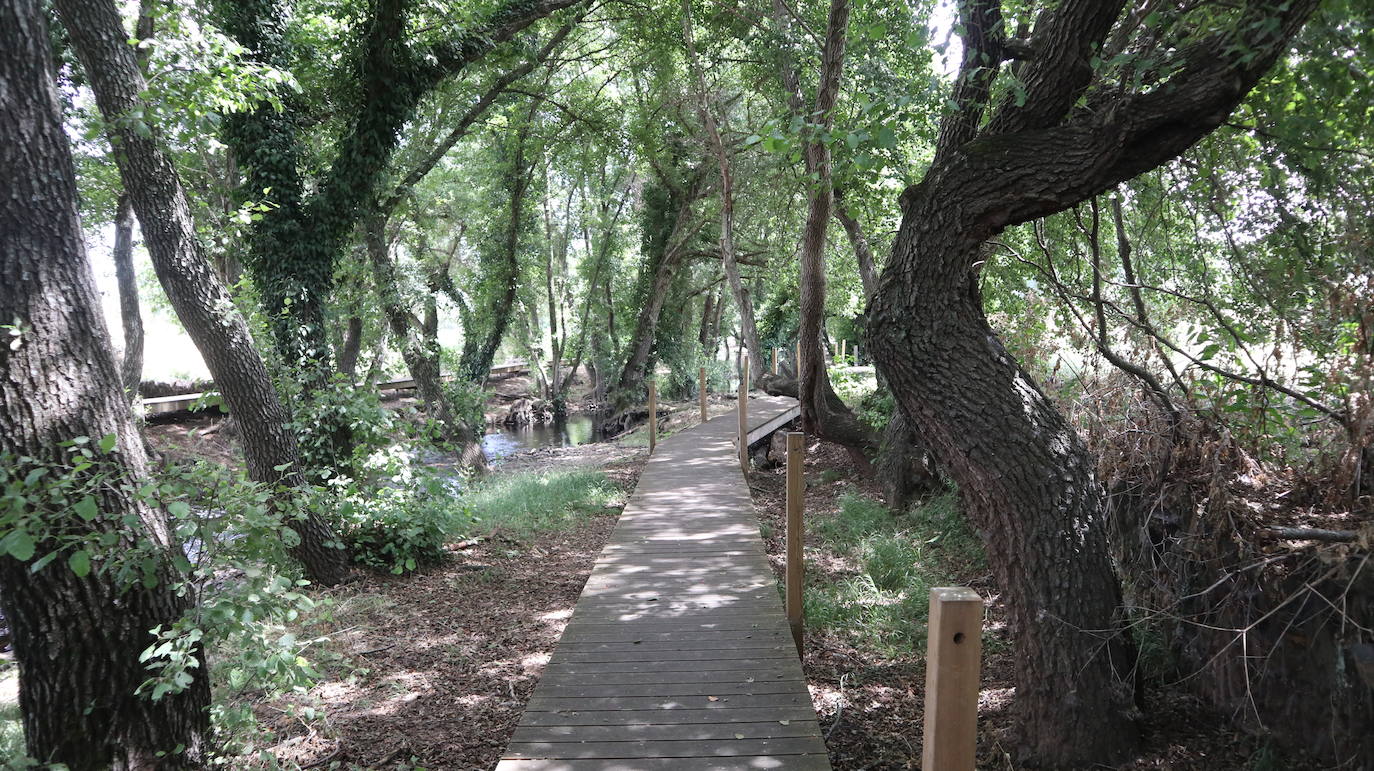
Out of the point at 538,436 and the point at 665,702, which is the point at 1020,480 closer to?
the point at 665,702

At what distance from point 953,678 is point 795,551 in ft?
9.71

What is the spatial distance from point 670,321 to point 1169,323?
831 inches

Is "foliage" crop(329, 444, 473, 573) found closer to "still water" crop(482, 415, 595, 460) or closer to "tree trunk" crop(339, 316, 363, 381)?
"tree trunk" crop(339, 316, 363, 381)

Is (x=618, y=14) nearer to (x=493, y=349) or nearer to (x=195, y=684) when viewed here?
(x=493, y=349)

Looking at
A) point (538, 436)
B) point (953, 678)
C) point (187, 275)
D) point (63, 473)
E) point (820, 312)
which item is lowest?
point (538, 436)

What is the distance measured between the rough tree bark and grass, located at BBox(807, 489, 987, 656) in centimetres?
172

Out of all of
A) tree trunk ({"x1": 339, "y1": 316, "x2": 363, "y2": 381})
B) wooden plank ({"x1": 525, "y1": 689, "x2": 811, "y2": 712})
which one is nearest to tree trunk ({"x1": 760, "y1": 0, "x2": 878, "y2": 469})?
wooden plank ({"x1": 525, "y1": 689, "x2": 811, "y2": 712})

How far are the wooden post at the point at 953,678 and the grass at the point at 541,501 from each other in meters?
6.77

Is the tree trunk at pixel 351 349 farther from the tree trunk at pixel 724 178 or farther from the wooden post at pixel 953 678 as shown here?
the wooden post at pixel 953 678

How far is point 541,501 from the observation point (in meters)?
10.1

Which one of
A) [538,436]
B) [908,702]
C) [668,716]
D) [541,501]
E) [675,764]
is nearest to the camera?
[675,764]

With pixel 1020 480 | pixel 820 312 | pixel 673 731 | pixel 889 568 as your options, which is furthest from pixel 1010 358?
pixel 820 312

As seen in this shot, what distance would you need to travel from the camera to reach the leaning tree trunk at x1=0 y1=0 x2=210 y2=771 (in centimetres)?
312

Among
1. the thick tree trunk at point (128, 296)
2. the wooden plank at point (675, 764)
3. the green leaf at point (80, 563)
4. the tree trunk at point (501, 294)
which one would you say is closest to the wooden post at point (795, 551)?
the wooden plank at point (675, 764)
